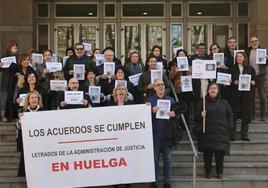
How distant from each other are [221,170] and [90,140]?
269 centimetres

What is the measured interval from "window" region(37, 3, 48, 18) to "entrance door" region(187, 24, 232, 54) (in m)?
5.77

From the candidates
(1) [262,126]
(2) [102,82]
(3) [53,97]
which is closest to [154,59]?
(2) [102,82]

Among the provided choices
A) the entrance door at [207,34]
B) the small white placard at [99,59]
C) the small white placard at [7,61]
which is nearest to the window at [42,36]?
the entrance door at [207,34]

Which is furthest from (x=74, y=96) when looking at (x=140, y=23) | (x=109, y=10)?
(x=109, y=10)

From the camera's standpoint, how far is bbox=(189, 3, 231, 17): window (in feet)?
75.3

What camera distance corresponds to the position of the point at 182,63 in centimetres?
1299

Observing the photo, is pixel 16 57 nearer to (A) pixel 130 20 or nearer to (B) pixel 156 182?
(B) pixel 156 182

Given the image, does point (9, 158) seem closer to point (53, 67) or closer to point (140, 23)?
point (53, 67)

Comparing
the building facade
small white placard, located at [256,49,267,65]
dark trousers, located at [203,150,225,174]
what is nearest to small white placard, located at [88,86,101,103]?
dark trousers, located at [203,150,225,174]

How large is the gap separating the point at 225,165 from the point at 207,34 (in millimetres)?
11894

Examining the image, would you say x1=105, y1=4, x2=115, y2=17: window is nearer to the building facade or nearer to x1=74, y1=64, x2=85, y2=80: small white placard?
the building facade

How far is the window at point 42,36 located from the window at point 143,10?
319 cm

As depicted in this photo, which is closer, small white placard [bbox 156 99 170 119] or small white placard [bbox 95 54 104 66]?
small white placard [bbox 156 99 170 119]

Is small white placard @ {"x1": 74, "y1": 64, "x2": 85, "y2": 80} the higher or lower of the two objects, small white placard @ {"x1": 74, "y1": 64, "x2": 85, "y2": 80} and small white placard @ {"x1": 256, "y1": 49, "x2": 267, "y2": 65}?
the lower
